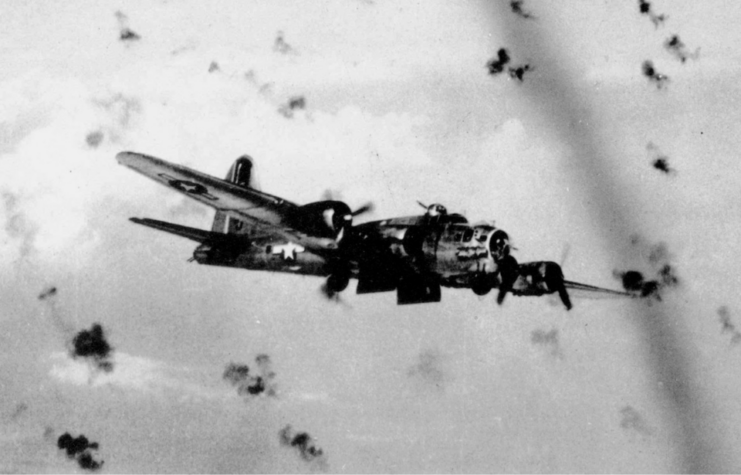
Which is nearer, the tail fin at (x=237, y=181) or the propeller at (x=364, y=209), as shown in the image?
the propeller at (x=364, y=209)

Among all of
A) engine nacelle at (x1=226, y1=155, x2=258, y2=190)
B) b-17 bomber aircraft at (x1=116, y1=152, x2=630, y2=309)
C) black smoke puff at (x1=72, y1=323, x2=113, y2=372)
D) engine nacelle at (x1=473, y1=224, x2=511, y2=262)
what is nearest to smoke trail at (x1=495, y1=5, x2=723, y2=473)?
b-17 bomber aircraft at (x1=116, y1=152, x2=630, y2=309)

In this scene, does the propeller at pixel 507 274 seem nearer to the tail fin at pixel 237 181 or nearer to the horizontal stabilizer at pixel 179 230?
the tail fin at pixel 237 181

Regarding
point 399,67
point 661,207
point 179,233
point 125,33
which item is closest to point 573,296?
point 661,207

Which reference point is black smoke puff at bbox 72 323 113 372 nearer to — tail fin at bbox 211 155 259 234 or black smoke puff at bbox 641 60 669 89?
tail fin at bbox 211 155 259 234

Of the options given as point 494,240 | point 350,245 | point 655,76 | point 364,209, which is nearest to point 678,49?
point 655,76

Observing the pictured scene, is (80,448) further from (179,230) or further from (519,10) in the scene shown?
(519,10)

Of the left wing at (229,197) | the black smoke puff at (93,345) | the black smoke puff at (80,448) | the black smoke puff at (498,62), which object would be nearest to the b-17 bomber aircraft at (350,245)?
the left wing at (229,197)
